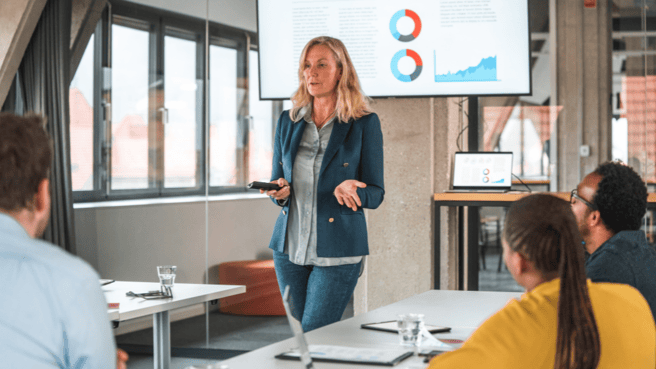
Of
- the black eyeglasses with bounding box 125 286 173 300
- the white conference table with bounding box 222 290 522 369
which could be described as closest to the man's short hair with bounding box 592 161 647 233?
the white conference table with bounding box 222 290 522 369

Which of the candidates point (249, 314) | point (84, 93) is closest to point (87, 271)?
point (249, 314)

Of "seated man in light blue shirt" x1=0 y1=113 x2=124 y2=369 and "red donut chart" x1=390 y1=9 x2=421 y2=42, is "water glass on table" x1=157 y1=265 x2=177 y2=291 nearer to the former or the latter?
"seated man in light blue shirt" x1=0 y1=113 x2=124 y2=369

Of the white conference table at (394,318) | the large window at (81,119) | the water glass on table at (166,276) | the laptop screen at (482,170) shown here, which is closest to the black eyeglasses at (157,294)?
the water glass on table at (166,276)

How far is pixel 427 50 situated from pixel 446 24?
180 millimetres

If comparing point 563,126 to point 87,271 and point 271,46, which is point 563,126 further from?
point 87,271

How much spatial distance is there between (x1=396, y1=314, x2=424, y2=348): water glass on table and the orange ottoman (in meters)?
3.23

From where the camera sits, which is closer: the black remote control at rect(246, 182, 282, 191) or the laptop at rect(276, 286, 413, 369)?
the laptop at rect(276, 286, 413, 369)

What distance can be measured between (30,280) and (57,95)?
13.7 ft

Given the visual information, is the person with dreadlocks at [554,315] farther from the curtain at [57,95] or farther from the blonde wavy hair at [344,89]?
the curtain at [57,95]

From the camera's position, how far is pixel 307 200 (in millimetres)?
2480

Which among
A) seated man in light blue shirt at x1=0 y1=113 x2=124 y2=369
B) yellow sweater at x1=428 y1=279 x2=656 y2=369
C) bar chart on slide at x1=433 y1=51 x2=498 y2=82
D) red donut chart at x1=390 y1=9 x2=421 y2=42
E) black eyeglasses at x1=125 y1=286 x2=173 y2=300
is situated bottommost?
black eyeglasses at x1=125 y1=286 x2=173 y2=300

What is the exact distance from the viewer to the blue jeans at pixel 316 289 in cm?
230

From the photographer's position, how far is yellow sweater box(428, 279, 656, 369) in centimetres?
113

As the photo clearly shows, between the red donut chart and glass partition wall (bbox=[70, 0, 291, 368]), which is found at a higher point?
the red donut chart
